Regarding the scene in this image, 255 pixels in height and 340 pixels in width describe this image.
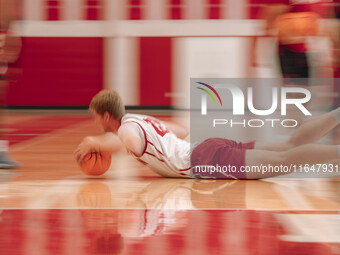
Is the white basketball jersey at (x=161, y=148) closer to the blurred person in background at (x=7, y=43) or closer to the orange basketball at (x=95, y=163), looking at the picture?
the orange basketball at (x=95, y=163)

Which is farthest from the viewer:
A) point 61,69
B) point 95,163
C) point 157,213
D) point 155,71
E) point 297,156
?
point 61,69

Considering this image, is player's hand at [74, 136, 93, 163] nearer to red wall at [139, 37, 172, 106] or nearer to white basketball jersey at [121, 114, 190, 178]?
white basketball jersey at [121, 114, 190, 178]

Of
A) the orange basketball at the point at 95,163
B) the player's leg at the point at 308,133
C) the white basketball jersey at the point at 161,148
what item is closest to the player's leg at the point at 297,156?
the player's leg at the point at 308,133

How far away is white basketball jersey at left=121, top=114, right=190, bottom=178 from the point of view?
3.97 meters

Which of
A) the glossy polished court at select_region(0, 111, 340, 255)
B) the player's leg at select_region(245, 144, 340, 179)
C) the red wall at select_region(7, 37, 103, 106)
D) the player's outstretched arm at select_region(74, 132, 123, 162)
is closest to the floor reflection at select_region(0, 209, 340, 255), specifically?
the glossy polished court at select_region(0, 111, 340, 255)

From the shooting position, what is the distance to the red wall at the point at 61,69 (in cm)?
1041

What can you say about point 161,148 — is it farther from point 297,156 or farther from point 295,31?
point 295,31

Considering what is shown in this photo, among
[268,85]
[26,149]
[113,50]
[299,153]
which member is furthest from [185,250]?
[113,50]

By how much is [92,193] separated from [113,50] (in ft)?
22.0

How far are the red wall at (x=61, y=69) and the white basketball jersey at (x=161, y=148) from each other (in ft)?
21.2

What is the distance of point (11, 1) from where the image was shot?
15.0ft

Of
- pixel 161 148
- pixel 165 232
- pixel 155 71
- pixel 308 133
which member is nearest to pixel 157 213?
pixel 165 232

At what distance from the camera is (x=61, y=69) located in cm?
1045

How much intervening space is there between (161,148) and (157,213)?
84 cm
